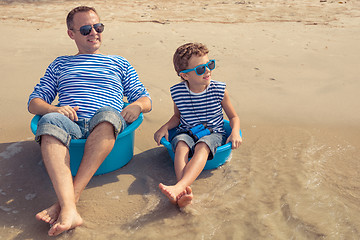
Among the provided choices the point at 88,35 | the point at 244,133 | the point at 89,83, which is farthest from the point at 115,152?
the point at 244,133

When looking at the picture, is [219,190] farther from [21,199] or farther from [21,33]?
[21,33]

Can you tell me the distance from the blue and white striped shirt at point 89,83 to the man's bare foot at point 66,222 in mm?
751

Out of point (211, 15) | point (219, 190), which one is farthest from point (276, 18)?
point (219, 190)

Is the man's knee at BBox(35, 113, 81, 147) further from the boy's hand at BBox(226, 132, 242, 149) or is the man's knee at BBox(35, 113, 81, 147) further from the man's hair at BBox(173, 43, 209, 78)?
the boy's hand at BBox(226, 132, 242, 149)

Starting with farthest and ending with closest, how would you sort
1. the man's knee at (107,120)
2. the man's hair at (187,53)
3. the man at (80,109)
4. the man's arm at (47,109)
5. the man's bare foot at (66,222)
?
1. the man's hair at (187,53)
2. the man's arm at (47,109)
3. the man's knee at (107,120)
4. the man at (80,109)
5. the man's bare foot at (66,222)

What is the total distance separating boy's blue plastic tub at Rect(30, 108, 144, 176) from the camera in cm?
252

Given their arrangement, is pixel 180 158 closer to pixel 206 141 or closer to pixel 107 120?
pixel 206 141

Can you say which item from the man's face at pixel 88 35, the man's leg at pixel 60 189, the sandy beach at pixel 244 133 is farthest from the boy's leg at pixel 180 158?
the man's face at pixel 88 35

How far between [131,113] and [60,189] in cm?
72

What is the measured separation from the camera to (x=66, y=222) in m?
2.02

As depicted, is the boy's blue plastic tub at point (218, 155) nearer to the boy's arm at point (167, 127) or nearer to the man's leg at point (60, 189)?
the boy's arm at point (167, 127)

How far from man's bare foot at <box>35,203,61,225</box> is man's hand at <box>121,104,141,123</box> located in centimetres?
A: 74

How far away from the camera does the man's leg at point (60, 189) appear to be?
204 centimetres

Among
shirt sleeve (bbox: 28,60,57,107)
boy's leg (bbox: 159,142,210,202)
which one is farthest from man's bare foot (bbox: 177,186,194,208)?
shirt sleeve (bbox: 28,60,57,107)
